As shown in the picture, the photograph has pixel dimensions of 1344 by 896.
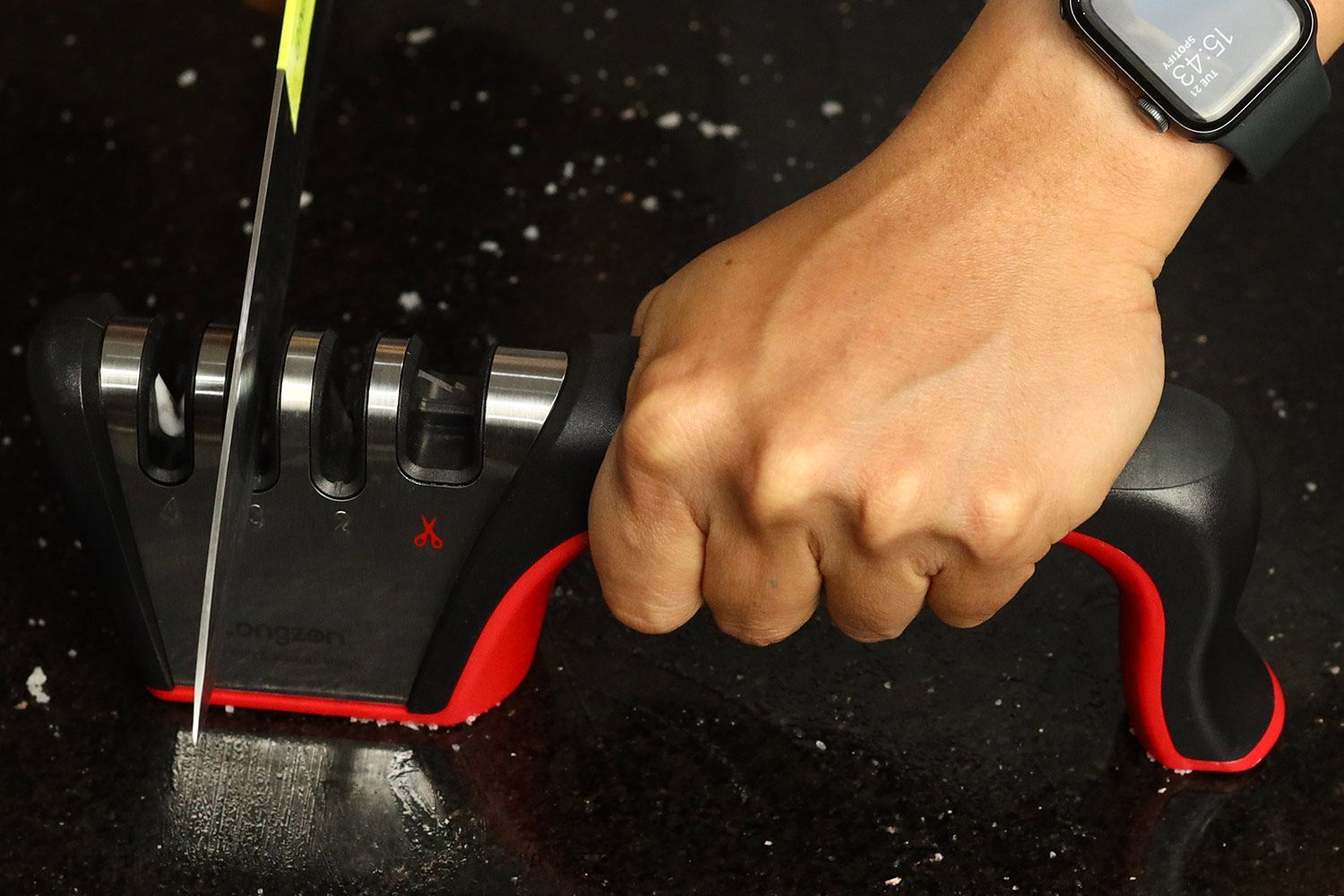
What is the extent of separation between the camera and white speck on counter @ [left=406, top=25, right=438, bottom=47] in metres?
1.00

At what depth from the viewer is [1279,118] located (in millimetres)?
538

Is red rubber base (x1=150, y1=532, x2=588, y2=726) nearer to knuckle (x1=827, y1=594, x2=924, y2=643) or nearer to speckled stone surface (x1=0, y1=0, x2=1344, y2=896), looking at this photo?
speckled stone surface (x1=0, y1=0, x2=1344, y2=896)

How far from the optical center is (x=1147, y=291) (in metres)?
0.53

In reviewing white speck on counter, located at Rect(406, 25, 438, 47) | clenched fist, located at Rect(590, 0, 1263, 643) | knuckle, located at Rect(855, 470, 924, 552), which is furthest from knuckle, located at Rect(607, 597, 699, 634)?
white speck on counter, located at Rect(406, 25, 438, 47)

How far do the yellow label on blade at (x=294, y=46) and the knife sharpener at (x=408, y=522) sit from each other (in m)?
0.10

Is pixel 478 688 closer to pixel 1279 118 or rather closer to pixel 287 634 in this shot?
pixel 287 634

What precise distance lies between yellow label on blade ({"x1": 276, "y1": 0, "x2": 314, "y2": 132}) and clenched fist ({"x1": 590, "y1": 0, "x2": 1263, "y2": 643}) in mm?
160

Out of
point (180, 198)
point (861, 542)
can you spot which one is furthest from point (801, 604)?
point (180, 198)

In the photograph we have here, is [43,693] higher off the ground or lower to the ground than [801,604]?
lower

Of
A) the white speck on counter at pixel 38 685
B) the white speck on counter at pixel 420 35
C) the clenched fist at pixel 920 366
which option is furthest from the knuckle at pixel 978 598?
the white speck on counter at pixel 420 35

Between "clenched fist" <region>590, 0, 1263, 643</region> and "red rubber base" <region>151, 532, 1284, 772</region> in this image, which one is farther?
"red rubber base" <region>151, 532, 1284, 772</region>

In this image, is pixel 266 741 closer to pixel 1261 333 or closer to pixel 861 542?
pixel 861 542

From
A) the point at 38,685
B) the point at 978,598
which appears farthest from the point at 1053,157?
the point at 38,685

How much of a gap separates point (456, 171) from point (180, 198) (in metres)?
0.17
